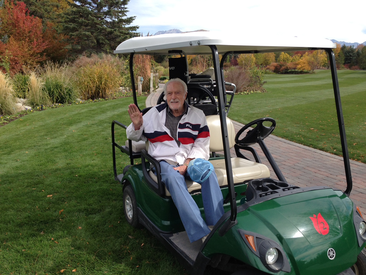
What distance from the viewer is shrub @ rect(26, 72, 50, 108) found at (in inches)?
397

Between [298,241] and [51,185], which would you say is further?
[51,185]

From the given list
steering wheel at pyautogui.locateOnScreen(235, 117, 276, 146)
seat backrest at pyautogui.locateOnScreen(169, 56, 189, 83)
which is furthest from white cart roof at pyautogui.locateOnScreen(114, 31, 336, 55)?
steering wheel at pyautogui.locateOnScreen(235, 117, 276, 146)

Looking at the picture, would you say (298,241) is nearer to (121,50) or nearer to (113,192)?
(121,50)

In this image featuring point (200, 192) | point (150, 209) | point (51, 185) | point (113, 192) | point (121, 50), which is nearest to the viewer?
point (200, 192)

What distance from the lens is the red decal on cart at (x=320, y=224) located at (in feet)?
5.74

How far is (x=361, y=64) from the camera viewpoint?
3544 cm

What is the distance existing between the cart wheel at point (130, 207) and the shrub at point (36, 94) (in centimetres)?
826

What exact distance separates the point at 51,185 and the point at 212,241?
2987mm

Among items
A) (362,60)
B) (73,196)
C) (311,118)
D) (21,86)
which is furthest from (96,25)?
(362,60)

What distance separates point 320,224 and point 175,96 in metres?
1.56

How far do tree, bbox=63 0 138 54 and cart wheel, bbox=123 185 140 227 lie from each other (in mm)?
23702

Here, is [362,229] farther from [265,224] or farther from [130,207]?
[130,207]

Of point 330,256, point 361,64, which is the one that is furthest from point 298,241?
point 361,64

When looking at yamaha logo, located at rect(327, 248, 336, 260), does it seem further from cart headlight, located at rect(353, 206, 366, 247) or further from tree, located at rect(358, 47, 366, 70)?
tree, located at rect(358, 47, 366, 70)
